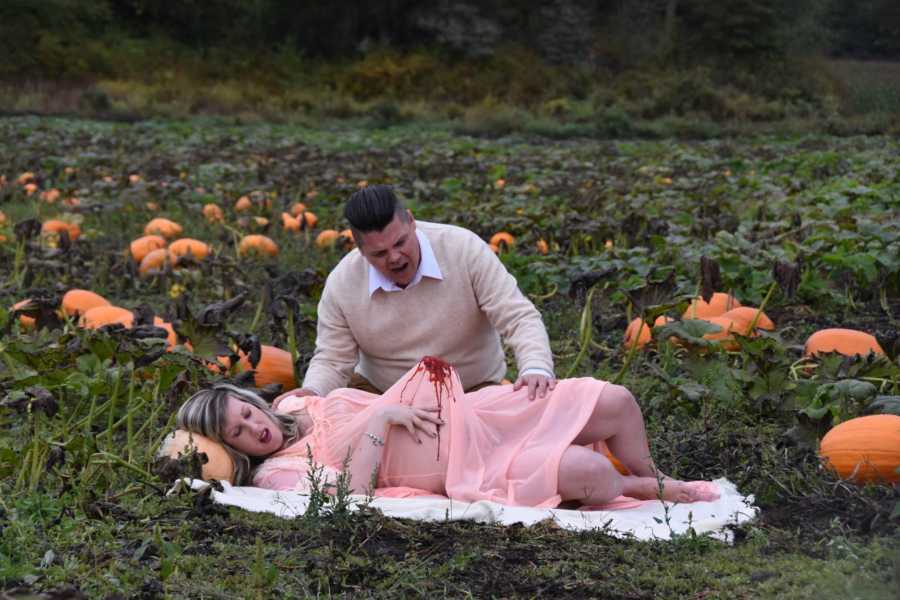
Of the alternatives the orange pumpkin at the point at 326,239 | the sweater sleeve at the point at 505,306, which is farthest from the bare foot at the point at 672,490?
the orange pumpkin at the point at 326,239

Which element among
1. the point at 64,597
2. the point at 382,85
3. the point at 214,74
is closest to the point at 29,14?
the point at 214,74

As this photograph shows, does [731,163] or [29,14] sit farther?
[29,14]

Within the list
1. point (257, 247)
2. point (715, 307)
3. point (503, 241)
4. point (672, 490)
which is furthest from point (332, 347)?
point (257, 247)

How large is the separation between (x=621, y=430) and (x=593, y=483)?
22 centimetres

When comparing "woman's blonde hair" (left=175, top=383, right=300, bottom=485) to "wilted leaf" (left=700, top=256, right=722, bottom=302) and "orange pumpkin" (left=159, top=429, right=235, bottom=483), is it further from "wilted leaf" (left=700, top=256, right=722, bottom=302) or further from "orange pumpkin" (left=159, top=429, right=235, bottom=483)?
"wilted leaf" (left=700, top=256, right=722, bottom=302)

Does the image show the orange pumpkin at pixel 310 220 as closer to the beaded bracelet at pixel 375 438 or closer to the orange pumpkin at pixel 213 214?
the orange pumpkin at pixel 213 214

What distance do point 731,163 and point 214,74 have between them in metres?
21.8

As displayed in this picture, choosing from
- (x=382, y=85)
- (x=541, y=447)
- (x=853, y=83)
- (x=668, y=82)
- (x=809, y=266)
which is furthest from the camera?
(x=382, y=85)

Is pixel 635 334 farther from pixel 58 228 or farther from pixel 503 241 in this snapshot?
pixel 58 228

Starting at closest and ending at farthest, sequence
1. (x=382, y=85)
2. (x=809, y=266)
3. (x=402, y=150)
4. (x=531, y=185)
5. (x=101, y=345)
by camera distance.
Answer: (x=101, y=345)
(x=809, y=266)
(x=531, y=185)
(x=402, y=150)
(x=382, y=85)

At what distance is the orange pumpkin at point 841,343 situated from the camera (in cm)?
464

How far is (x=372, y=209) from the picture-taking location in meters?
3.68

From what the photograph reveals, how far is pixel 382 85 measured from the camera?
29.7m

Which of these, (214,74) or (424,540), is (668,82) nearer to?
(214,74)
